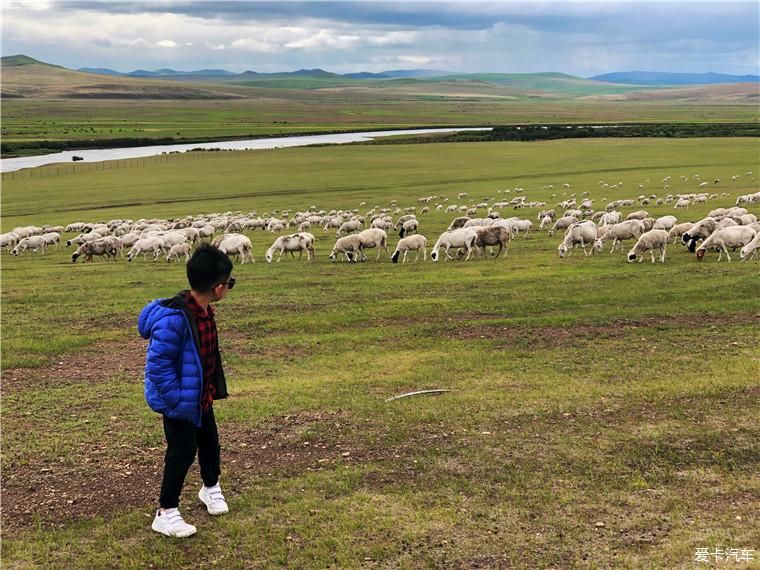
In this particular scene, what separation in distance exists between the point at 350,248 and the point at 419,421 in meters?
19.0

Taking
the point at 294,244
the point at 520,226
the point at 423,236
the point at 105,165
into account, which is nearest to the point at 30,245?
the point at 294,244

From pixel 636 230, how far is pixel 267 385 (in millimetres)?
19259

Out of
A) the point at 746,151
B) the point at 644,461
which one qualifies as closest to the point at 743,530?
the point at 644,461

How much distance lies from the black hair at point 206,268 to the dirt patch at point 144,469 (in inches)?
105

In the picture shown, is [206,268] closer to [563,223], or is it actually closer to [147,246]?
[147,246]

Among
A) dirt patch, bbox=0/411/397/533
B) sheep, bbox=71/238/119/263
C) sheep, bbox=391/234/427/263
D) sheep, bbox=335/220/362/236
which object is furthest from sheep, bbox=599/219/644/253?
Answer: sheep, bbox=71/238/119/263

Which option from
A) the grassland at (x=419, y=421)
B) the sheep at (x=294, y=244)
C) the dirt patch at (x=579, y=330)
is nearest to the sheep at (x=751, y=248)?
the grassland at (x=419, y=421)

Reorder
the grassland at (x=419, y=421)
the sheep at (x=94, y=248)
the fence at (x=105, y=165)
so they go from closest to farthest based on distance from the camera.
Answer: the grassland at (x=419, y=421) < the sheep at (x=94, y=248) < the fence at (x=105, y=165)

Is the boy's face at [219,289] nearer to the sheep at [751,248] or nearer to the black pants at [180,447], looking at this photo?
the black pants at [180,447]

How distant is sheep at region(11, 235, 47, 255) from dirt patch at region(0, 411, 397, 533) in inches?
1173

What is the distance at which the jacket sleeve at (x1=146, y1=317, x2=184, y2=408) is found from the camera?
6.42m

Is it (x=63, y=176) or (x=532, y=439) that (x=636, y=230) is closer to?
(x=532, y=439)

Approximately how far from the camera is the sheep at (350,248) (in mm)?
27953

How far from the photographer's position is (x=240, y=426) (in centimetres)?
1007
